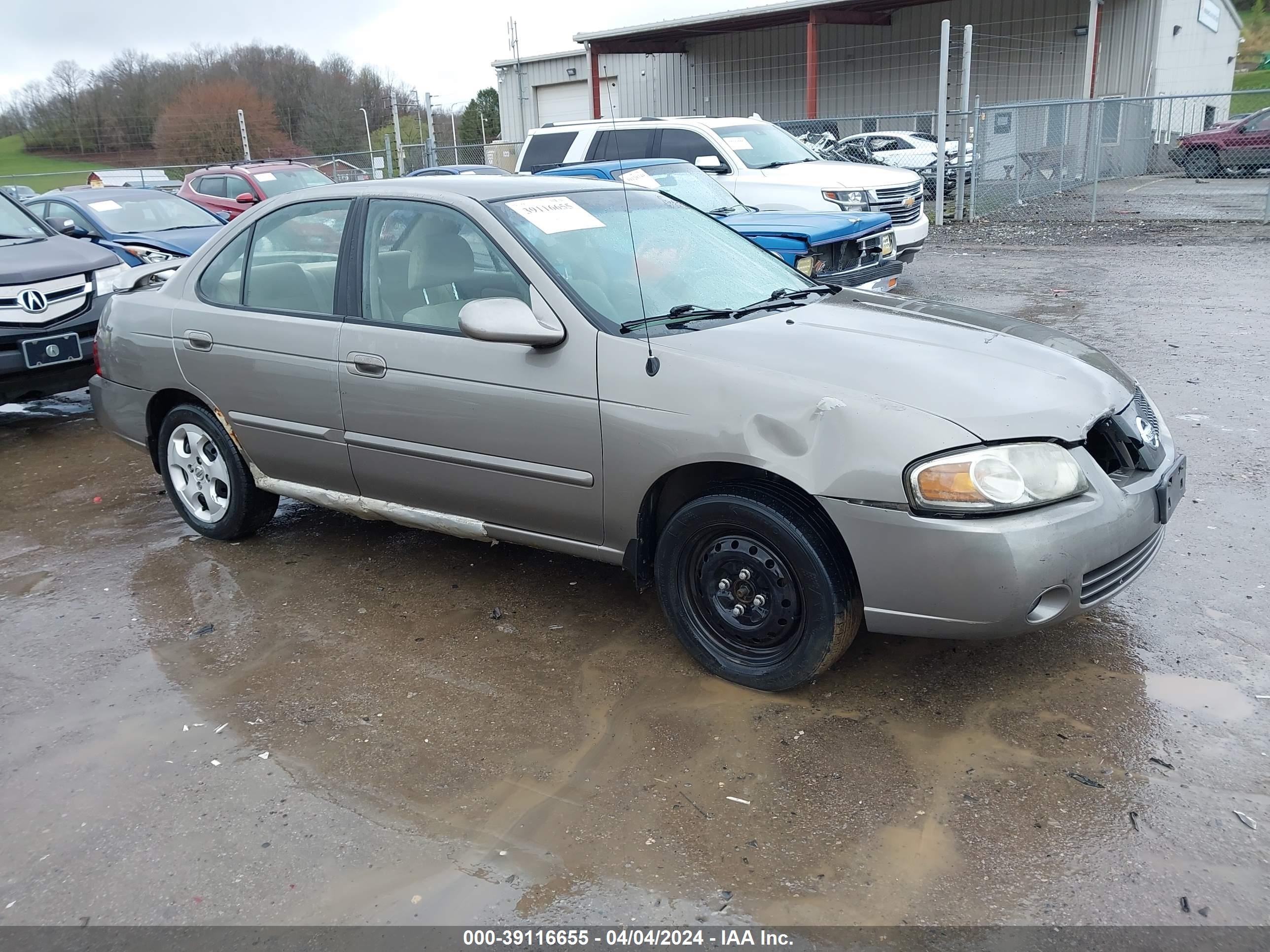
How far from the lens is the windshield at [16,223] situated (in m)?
8.12

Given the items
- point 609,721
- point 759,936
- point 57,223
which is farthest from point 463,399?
point 57,223

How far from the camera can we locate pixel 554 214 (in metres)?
4.18

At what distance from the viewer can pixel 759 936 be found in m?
2.51

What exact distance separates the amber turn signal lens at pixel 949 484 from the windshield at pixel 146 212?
10.7 meters

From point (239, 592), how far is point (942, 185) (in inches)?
608

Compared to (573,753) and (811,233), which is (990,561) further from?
(811,233)

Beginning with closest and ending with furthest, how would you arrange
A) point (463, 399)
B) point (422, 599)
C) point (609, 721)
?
point (609, 721), point (463, 399), point (422, 599)

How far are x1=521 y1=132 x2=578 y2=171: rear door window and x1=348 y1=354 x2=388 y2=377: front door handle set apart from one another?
998 cm

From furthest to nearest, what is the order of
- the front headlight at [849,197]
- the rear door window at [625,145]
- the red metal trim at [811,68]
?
the red metal trim at [811,68], the rear door window at [625,145], the front headlight at [849,197]

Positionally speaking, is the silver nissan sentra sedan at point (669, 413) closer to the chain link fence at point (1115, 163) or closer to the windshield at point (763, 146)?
the windshield at point (763, 146)

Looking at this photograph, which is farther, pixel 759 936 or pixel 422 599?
pixel 422 599

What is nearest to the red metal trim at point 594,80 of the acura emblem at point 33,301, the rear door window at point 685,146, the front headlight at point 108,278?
the rear door window at point 685,146

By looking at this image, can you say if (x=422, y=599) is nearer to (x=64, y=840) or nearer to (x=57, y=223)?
(x=64, y=840)

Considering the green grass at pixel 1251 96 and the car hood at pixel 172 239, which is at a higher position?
the green grass at pixel 1251 96
